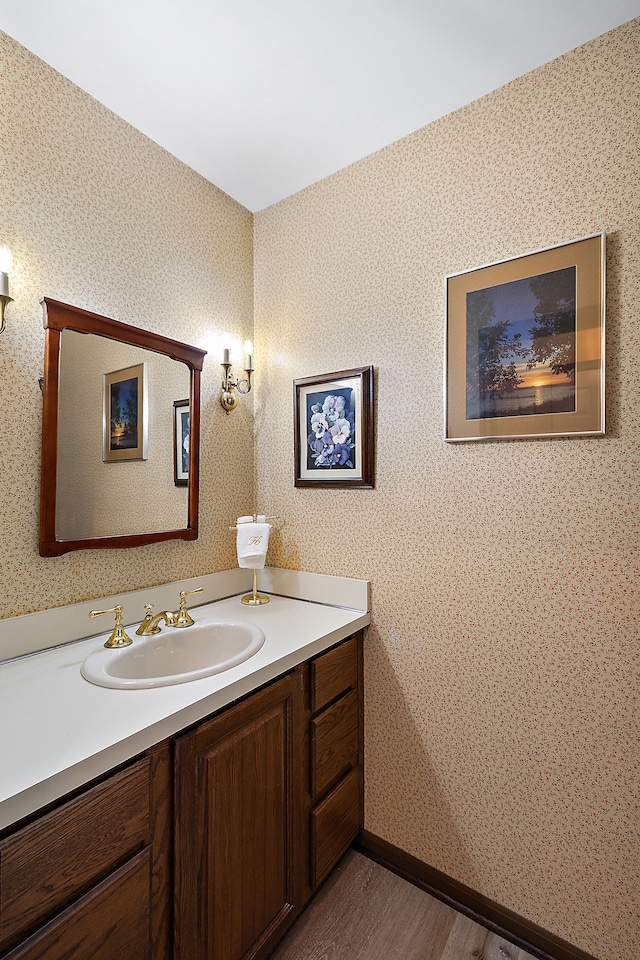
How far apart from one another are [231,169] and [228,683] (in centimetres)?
194

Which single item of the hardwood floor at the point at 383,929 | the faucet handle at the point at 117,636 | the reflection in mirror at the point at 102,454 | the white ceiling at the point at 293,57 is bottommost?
the hardwood floor at the point at 383,929

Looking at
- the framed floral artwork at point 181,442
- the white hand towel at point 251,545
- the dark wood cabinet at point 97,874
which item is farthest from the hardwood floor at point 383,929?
the framed floral artwork at point 181,442

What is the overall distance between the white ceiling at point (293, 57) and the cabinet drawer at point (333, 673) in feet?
6.15

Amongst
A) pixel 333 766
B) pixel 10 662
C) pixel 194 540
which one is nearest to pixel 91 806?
pixel 10 662

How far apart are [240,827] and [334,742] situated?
49 centimetres

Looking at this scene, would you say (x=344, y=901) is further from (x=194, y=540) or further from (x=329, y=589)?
(x=194, y=540)

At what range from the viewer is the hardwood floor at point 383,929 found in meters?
1.37

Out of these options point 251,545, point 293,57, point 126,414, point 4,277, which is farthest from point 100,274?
point 251,545

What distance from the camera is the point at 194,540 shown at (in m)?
1.87

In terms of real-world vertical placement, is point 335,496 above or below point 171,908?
above

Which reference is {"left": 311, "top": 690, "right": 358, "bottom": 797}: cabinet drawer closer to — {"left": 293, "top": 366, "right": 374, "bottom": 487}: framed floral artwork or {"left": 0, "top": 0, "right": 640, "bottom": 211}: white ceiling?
{"left": 293, "top": 366, "right": 374, "bottom": 487}: framed floral artwork

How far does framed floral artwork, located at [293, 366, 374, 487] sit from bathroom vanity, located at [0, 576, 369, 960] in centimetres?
57

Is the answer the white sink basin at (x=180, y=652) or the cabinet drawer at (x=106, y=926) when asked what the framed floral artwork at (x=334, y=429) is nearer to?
the white sink basin at (x=180, y=652)

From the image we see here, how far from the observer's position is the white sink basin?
1.29m
